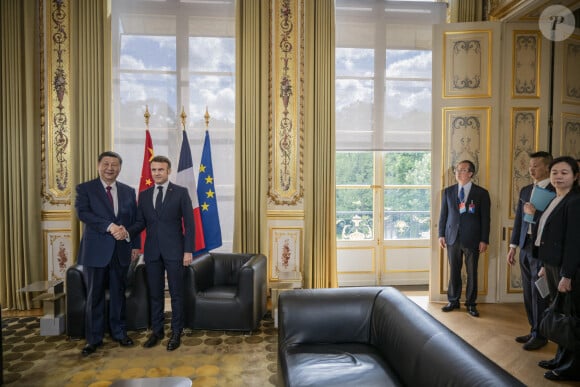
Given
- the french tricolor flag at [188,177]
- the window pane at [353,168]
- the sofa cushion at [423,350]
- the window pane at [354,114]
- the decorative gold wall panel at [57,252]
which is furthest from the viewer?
the window pane at [353,168]

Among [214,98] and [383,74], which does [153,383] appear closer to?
[214,98]

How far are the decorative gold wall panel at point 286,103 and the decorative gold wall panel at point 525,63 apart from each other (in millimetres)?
2198

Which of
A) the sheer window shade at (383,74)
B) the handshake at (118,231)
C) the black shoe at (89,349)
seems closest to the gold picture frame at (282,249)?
the sheer window shade at (383,74)

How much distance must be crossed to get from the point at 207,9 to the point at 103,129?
171 centimetres

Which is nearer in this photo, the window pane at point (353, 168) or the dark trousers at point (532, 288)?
the dark trousers at point (532, 288)

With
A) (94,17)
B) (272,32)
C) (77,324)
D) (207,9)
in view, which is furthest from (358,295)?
(94,17)

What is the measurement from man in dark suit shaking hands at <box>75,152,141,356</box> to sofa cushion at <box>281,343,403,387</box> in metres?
1.64

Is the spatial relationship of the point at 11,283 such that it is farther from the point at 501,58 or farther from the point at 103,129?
the point at 501,58

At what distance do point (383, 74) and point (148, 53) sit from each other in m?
2.63

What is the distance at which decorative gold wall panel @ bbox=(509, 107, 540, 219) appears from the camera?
4.10 meters

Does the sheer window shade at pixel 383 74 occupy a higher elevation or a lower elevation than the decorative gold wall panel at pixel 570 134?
higher

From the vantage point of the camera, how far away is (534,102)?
4090 mm

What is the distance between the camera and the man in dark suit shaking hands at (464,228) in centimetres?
379

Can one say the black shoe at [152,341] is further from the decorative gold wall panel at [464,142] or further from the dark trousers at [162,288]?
the decorative gold wall panel at [464,142]
